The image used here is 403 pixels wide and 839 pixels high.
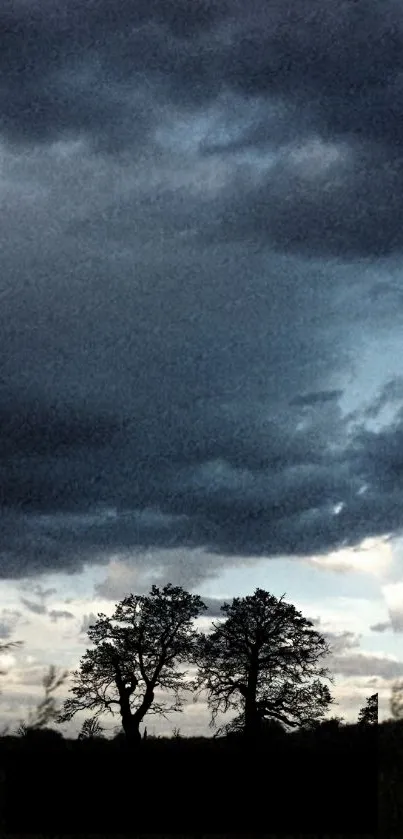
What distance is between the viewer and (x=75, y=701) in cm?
4138

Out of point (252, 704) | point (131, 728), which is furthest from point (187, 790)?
point (252, 704)

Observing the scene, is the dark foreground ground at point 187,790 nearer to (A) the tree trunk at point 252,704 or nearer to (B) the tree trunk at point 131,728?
(B) the tree trunk at point 131,728

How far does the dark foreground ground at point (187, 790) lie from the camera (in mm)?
19531

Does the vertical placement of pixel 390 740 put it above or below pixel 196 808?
above

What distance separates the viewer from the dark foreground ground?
19531mm

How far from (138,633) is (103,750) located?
65.4ft

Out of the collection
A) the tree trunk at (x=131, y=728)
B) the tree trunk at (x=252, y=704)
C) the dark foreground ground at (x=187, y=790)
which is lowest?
the dark foreground ground at (x=187, y=790)

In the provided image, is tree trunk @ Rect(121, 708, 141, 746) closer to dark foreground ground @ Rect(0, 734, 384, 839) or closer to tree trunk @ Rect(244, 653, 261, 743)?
dark foreground ground @ Rect(0, 734, 384, 839)

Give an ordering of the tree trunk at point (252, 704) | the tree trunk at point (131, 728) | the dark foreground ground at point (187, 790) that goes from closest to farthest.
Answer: the dark foreground ground at point (187, 790), the tree trunk at point (131, 728), the tree trunk at point (252, 704)

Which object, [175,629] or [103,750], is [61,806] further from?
[175,629]

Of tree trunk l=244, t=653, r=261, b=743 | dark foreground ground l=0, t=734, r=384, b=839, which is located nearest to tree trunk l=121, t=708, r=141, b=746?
dark foreground ground l=0, t=734, r=384, b=839

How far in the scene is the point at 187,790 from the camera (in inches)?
813

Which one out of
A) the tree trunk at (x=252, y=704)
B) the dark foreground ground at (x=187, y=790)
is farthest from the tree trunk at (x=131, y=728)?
the tree trunk at (x=252, y=704)

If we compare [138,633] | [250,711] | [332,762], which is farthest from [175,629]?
Answer: [332,762]
